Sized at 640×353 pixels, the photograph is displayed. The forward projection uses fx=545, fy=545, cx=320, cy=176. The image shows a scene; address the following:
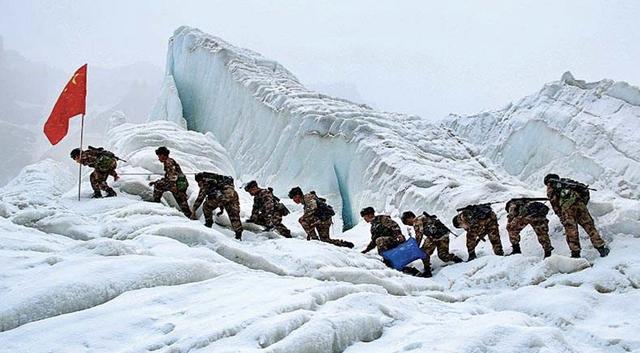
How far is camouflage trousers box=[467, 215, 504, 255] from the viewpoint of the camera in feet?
32.0

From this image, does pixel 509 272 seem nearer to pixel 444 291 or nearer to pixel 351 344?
pixel 444 291

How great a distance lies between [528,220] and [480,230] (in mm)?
991

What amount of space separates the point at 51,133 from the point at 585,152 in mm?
25049

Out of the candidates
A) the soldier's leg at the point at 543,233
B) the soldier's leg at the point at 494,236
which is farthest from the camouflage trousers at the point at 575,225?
the soldier's leg at the point at 494,236

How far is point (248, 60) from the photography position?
87.7ft

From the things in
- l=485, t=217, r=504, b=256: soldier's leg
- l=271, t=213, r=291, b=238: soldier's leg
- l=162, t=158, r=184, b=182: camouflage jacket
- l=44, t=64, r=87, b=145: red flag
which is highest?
l=44, t=64, r=87, b=145: red flag

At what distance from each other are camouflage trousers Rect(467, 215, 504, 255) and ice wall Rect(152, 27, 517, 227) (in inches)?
121

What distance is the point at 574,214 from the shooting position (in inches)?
340

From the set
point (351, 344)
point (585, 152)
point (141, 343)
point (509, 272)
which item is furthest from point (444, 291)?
point (585, 152)

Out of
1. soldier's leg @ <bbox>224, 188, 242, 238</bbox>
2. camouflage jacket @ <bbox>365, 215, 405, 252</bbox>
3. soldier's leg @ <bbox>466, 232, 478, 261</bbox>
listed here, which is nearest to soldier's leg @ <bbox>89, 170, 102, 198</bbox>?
soldier's leg @ <bbox>224, 188, 242, 238</bbox>

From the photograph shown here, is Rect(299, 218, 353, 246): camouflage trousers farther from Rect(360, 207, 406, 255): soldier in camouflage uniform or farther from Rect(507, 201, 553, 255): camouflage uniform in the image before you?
Rect(507, 201, 553, 255): camouflage uniform

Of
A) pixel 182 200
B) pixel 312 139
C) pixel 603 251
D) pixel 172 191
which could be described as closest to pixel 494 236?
pixel 603 251

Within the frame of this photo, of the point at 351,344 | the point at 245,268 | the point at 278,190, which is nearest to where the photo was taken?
the point at 351,344

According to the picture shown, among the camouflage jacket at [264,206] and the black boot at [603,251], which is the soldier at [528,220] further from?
the camouflage jacket at [264,206]
